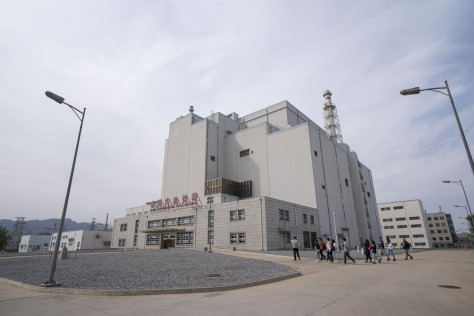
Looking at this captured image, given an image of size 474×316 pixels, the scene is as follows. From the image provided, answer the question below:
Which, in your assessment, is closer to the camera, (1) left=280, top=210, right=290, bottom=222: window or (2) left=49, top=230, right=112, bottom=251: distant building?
(1) left=280, top=210, right=290, bottom=222: window

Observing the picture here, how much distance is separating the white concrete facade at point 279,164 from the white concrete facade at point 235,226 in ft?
19.2

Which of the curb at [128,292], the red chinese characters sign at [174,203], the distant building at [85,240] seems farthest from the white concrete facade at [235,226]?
the distant building at [85,240]

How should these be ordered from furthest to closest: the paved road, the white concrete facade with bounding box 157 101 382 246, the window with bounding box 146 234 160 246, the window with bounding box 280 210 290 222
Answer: the window with bounding box 146 234 160 246
the white concrete facade with bounding box 157 101 382 246
the window with bounding box 280 210 290 222
the paved road

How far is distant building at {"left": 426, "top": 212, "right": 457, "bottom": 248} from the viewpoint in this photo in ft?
367

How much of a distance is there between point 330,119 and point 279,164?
31212 mm

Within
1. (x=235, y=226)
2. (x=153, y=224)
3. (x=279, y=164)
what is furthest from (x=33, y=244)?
(x=279, y=164)

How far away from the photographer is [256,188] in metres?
55.9

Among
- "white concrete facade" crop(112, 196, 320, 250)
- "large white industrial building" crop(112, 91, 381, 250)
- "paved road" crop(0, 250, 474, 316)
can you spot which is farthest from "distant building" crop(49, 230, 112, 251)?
"paved road" crop(0, 250, 474, 316)

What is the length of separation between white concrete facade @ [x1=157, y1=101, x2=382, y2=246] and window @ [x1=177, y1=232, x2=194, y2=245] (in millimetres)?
9708

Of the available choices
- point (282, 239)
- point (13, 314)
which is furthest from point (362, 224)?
point (13, 314)

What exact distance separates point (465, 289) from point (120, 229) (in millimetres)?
64365

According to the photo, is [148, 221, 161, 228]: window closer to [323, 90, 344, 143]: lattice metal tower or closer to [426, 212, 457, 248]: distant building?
[323, 90, 344, 143]: lattice metal tower

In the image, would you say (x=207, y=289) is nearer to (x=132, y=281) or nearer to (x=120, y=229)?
(x=132, y=281)

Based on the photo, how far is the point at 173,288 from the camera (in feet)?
33.4
